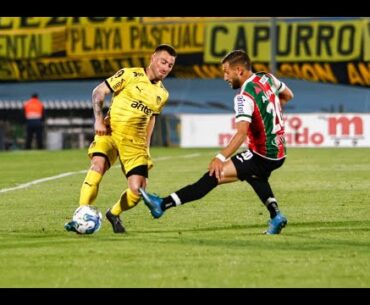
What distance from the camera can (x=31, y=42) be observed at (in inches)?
1720

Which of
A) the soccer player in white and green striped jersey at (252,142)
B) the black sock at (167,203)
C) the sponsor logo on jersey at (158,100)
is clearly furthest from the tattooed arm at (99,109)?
the black sock at (167,203)

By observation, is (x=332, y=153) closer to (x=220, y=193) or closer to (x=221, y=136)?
(x=221, y=136)

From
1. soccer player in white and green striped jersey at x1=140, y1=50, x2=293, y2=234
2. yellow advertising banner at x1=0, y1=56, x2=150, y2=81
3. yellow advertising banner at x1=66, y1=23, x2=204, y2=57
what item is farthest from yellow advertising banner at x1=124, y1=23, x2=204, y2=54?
soccer player in white and green striped jersey at x1=140, y1=50, x2=293, y2=234

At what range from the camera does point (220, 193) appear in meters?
17.1

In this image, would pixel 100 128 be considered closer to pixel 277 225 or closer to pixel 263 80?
pixel 263 80

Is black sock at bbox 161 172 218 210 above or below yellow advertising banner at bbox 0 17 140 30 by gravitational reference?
below

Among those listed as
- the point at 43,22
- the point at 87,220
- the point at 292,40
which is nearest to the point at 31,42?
the point at 43,22

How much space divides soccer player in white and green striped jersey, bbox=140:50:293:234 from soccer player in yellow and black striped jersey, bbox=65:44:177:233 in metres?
0.43

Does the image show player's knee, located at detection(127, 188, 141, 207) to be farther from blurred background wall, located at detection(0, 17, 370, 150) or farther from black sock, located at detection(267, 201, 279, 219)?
blurred background wall, located at detection(0, 17, 370, 150)

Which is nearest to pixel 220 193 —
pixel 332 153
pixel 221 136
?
pixel 332 153

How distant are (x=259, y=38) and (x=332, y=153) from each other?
13.3 metres

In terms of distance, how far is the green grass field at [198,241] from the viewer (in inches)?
331

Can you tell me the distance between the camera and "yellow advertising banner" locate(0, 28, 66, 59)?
43.6 m
